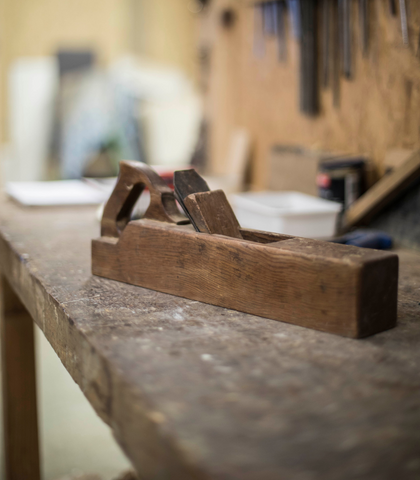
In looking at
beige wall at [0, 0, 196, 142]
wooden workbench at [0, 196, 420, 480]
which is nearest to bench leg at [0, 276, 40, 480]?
wooden workbench at [0, 196, 420, 480]

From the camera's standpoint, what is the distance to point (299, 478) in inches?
16.2

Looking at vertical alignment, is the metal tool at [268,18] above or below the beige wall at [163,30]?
below

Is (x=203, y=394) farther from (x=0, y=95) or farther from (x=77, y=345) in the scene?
(x=0, y=95)

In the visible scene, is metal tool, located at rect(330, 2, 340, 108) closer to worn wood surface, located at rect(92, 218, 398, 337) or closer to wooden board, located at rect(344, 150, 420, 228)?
wooden board, located at rect(344, 150, 420, 228)

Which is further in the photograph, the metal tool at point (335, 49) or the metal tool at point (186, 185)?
the metal tool at point (335, 49)

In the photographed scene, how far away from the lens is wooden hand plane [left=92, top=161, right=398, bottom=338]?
0.68 metres

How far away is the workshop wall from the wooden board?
0.45 feet

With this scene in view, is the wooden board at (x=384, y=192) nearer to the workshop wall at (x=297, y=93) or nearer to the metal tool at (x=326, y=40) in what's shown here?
the workshop wall at (x=297, y=93)

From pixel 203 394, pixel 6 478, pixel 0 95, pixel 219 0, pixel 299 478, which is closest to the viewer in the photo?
pixel 299 478

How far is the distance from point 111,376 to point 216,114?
2.37 meters

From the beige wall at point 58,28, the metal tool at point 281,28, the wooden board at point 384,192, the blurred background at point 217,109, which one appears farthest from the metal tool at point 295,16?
the beige wall at point 58,28

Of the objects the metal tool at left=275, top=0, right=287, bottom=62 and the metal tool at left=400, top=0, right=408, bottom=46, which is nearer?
the metal tool at left=400, top=0, right=408, bottom=46

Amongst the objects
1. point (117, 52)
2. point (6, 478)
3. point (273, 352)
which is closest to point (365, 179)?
point (273, 352)

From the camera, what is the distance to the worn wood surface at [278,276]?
67cm
